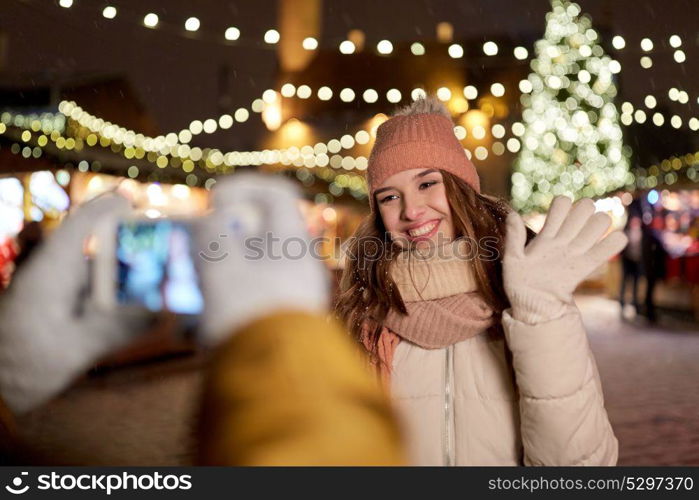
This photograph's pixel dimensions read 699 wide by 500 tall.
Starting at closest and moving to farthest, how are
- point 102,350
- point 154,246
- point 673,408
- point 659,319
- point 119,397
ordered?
1. point 102,350
2. point 154,246
3. point 673,408
4. point 119,397
5. point 659,319

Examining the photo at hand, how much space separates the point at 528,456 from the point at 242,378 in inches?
38.6

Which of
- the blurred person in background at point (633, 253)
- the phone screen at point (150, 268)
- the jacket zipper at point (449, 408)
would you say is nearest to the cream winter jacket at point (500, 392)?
the jacket zipper at point (449, 408)

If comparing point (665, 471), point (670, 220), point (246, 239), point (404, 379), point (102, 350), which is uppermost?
point (670, 220)

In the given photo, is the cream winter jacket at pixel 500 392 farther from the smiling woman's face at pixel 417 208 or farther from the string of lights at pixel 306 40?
the string of lights at pixel 306 40

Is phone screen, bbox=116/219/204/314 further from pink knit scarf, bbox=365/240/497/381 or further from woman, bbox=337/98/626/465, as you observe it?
pink knit scarf, bbox=365/240/497/381

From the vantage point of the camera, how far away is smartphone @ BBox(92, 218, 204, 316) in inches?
23.0

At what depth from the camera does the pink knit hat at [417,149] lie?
5.32 feet

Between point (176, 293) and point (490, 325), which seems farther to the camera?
point (490, 325)

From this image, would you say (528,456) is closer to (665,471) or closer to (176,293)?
(665,471)

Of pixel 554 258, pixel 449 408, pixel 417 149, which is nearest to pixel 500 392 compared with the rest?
pixel 449 408

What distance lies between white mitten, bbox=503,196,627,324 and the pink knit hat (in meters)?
0.48

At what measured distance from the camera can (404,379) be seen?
1.45 m

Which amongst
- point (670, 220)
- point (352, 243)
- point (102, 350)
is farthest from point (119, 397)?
point (670, 220)

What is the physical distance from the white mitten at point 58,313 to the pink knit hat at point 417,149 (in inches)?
39.8
